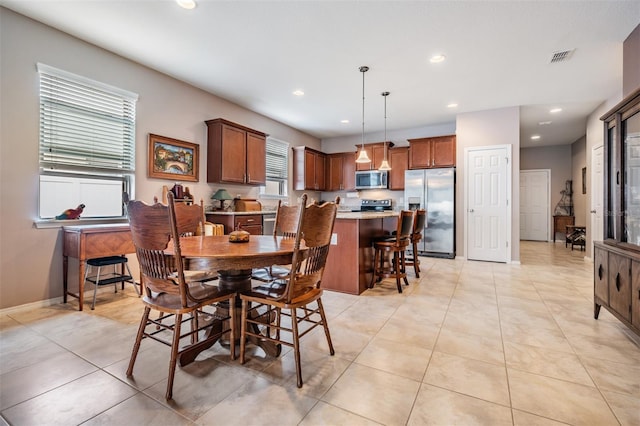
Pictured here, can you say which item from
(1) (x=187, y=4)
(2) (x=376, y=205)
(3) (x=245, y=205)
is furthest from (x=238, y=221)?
(2) (x=376, y=205)

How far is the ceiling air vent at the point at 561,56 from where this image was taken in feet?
11.0

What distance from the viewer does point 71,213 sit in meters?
3.05

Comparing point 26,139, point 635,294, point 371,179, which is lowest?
point 635,294

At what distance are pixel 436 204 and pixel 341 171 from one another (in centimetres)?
247

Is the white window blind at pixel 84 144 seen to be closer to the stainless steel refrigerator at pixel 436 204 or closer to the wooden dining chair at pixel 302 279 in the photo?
the wooden dining chair at pixel 302 279

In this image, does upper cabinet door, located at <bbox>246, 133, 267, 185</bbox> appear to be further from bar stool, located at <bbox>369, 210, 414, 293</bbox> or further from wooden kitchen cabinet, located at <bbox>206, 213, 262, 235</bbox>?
bar stool, located at <bbox>369, 210, 414, 293</bbox>

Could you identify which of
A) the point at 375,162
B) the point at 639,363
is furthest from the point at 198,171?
the point at 639,363

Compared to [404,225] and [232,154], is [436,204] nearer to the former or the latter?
[404,225]

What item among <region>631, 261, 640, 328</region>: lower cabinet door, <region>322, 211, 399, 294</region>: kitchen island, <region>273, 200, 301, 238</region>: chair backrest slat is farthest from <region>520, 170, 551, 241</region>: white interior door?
<region>273, 200, 301, 238</region>: chair backrest slat

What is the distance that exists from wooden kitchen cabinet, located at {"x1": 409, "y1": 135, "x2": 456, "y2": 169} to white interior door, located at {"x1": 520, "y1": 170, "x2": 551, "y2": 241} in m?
4.59

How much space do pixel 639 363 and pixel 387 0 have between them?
10.5ft

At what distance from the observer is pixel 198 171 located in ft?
14.5

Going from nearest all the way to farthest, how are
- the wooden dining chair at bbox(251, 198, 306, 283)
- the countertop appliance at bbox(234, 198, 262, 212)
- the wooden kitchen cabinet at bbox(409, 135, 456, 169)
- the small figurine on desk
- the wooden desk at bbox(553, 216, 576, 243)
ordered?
the wooden dining chair at bbox(251, 198, 306, 283) < the small figurine on desk < the countertop appliance at bbox(234, 198, 262, 212) < the wooden kitchen cabinet at bbox(409, 135, 456, 169) < the wooden desk at bbox(553, 216, 576, 243)

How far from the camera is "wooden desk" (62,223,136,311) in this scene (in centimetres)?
280
